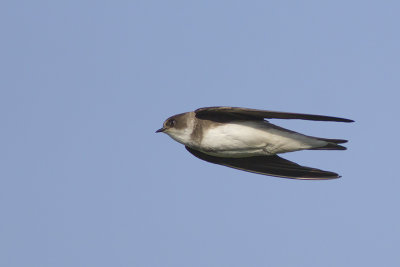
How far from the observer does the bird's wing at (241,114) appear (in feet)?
31.2

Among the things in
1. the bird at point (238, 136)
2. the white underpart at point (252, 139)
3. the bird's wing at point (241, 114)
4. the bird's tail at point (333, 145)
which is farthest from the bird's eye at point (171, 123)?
the bird's tail at point (333, 145)

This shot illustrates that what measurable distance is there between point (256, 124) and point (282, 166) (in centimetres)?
107

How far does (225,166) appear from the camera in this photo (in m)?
11.5

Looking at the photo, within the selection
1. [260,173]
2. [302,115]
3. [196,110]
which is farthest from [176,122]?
[302,115]

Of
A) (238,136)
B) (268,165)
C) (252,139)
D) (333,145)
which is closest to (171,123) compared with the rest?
(238,136)

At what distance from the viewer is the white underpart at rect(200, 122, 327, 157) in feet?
34.3

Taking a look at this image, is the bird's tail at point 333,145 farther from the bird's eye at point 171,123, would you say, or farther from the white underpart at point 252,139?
the bird's eye at point 171,123

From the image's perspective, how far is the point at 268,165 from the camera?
37.6ft

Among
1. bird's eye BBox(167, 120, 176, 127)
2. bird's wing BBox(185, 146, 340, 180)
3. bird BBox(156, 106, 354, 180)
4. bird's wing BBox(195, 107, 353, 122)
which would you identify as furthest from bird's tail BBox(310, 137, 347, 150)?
bird's eye BBox(167, 120, 176, 127)

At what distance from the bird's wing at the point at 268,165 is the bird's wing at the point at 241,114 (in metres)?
0.98

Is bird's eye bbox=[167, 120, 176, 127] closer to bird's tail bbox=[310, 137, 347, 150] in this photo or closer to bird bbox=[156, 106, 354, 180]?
bird bbox=[156, 106, 354, 180]

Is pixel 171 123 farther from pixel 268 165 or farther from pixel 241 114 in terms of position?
pixel 268 165

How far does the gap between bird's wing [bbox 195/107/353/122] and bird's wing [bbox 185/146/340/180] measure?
98cm

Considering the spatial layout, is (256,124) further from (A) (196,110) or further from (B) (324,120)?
(B) (324,120)
